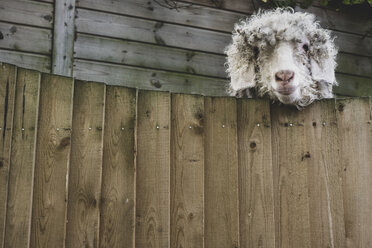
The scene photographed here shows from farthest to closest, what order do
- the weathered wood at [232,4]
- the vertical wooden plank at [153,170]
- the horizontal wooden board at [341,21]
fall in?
the horizontal wooden board at [341,21], the weathered wood at [232,4], the vertical wooden plank at [153,170]

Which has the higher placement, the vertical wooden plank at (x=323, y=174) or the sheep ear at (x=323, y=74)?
the sheep ear at (x=323, y=74)

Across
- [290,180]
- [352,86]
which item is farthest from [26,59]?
[352,86]

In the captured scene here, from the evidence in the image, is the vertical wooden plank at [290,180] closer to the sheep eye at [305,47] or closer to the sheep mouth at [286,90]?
the sheep mouth at [286,90]

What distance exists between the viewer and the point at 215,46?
5.73 meters

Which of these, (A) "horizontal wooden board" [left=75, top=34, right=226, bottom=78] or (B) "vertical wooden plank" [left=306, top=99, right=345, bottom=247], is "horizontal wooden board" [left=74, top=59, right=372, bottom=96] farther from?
(B) "vertical wooden plank" [left=306, top=99, right=345, bottom=247]

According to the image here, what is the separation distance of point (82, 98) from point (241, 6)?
4.13m

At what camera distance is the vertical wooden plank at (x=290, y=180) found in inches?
101

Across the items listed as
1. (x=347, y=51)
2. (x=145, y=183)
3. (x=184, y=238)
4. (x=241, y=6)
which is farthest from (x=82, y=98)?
(x=347, y=51)

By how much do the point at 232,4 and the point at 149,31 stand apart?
1343 millimetres

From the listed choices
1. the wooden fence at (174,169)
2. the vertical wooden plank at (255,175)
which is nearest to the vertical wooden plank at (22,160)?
the wooden fence at (174,169)

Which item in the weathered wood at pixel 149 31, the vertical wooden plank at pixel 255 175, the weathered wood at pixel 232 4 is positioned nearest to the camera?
the vertical wooden plank at pixel 255 175

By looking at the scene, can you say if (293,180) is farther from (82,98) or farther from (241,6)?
(241,6)

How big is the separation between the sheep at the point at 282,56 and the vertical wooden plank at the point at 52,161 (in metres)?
1.76

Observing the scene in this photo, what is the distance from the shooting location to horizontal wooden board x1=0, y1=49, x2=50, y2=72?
4613 millimetres
